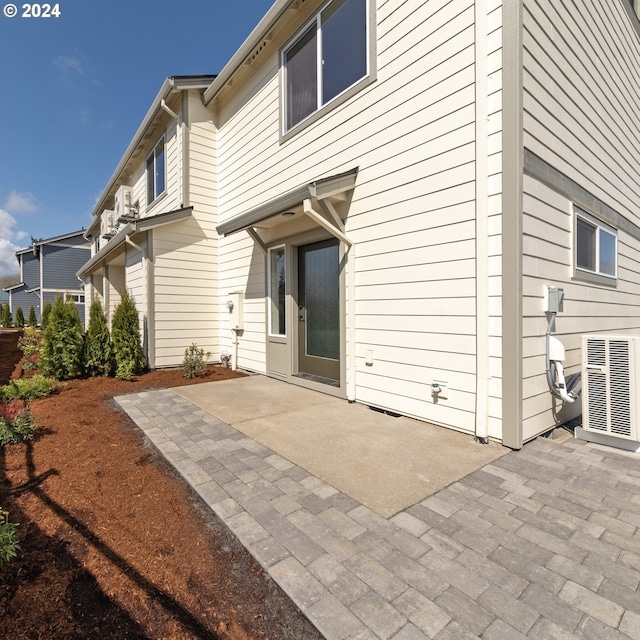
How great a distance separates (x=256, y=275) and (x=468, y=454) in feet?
15.8

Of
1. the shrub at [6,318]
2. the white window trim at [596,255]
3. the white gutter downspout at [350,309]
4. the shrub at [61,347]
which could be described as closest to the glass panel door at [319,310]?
the white gutter downspout at [350,309]

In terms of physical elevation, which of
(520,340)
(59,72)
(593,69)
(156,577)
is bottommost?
(156,577)

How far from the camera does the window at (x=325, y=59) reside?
14.7 ft

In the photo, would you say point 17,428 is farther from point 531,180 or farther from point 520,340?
point 531,180

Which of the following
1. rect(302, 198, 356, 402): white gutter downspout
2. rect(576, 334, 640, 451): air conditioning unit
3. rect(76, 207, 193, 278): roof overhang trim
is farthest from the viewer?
rect(76, 207, 193, 278): roof overhang trim

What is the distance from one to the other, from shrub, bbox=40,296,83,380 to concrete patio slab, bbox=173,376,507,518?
3.00 m

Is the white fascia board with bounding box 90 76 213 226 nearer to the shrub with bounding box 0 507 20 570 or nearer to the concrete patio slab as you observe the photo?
the concrete patio slab

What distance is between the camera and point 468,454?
2.94m

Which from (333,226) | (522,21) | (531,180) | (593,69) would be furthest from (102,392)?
A: (593,69)

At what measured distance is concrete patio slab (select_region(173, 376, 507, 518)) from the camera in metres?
2.45

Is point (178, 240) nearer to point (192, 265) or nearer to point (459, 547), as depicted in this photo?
point (192, 265)

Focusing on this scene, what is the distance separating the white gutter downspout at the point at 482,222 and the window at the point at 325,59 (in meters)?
1.59

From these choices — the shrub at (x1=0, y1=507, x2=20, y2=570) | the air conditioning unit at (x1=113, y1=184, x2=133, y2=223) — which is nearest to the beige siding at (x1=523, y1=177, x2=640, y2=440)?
the shrub at (x1=0, y1=507, x2=20, y2=570)

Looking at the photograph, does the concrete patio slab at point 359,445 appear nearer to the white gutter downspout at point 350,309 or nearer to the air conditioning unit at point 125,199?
the white gutter downspout at point 350,309
